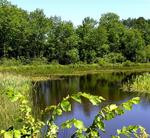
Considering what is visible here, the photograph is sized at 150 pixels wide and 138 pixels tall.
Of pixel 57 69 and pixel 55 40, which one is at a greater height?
pixel 55 40

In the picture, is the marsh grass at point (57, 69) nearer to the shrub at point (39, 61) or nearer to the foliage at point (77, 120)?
the shrub at point (39, 61)

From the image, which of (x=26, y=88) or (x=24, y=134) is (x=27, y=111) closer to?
(x=24, y=134)

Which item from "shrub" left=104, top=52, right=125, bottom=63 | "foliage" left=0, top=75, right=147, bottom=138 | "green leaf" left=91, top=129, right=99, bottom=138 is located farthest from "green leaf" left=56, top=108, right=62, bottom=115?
"shrub" left=104, top=52, right=125, bottom=63

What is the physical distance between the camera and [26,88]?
22.8 metres

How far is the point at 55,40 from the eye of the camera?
2611 inches

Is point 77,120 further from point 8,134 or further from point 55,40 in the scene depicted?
point 55,40

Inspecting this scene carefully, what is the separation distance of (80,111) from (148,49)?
61.8 meters

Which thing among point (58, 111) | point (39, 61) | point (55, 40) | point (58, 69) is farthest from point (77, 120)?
point (55, 40)

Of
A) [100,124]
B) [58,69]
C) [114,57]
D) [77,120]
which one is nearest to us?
[77,120]

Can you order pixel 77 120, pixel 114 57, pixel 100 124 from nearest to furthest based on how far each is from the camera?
pixel 77 120
pixel 100 124
pixel 114 57

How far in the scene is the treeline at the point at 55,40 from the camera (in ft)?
211

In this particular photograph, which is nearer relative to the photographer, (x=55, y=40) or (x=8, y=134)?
(x=8, y=134)

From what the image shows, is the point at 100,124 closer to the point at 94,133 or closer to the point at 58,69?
the point at 94,133

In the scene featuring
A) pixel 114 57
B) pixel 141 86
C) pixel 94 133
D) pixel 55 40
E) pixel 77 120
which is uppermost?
pixel 55 40
